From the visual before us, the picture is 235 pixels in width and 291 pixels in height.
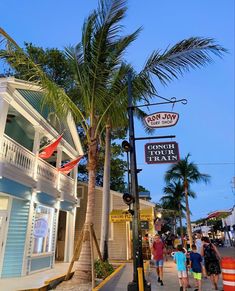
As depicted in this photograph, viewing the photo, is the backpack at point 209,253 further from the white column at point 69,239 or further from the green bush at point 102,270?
the white column at point 69,239

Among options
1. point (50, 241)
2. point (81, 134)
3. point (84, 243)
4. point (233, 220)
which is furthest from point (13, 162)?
point (233, 220)

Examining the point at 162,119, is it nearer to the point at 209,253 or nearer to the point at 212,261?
the point at 209,253

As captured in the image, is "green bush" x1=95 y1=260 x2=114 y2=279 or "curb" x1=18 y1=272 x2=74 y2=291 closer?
"curb" x1=18 y1=272 x2=74 y2=291

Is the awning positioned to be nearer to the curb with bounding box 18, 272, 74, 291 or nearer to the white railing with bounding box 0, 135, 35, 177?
the white railing with bounding box 0, 135, 35, 177

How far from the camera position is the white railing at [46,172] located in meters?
12.6

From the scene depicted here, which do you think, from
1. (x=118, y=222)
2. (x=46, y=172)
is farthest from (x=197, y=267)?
(x=118, y=222)

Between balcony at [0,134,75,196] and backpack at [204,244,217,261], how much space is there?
6.91 meters

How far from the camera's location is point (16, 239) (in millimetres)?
10945

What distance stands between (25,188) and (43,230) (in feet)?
7.83

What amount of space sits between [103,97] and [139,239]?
5674 millimetres

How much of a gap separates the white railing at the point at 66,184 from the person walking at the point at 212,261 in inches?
323

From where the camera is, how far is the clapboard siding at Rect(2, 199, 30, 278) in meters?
10.4

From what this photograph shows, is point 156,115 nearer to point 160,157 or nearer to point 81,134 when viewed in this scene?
point 160,157

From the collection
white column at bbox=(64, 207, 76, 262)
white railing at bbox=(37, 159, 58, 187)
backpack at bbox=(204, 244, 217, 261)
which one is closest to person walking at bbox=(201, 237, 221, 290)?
backpack at bbox=(204, 244, 217, 261)
